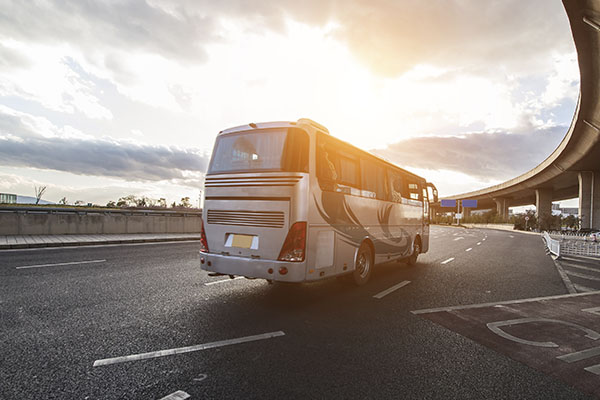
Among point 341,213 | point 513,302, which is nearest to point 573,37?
point 513,302

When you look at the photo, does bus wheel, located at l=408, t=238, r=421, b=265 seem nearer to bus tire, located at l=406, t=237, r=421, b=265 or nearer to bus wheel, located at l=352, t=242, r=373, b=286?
bus tire, located at l=406, t=237, r=421, b=265

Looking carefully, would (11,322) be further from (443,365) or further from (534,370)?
(534,370)

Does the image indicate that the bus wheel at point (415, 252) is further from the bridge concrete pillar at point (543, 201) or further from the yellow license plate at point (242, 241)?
the bridge concrete pillar at point (543, 201)

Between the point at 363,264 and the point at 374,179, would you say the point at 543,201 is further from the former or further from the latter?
the point at 363,264

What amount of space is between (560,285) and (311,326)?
Result: 8067 millimetres

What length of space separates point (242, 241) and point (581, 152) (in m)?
42.6

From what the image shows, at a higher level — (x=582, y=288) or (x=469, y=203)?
(x=469, y=203)

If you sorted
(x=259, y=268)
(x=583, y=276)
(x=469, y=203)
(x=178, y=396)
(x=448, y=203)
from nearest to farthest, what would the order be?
(x=178, y=396), (x=259, y=268), (x=583, y=276), (x=469, y=203), (x=448, y=203)

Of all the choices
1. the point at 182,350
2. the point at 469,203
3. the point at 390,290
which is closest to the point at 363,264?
the point at 390,290

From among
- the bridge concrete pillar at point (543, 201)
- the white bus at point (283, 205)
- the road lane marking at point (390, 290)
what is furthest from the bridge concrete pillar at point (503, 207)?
the white bus at point (283, 205)

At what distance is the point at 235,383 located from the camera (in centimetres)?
318

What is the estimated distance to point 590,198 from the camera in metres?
45.2

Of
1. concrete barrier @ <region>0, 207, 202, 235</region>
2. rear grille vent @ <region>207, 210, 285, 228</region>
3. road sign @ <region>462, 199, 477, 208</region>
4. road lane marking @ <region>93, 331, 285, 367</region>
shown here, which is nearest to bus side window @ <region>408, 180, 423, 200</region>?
rear grille vent @ <region>207, 210, 285, 228</region>

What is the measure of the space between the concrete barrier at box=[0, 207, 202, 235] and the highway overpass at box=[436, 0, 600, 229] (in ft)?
70.2
